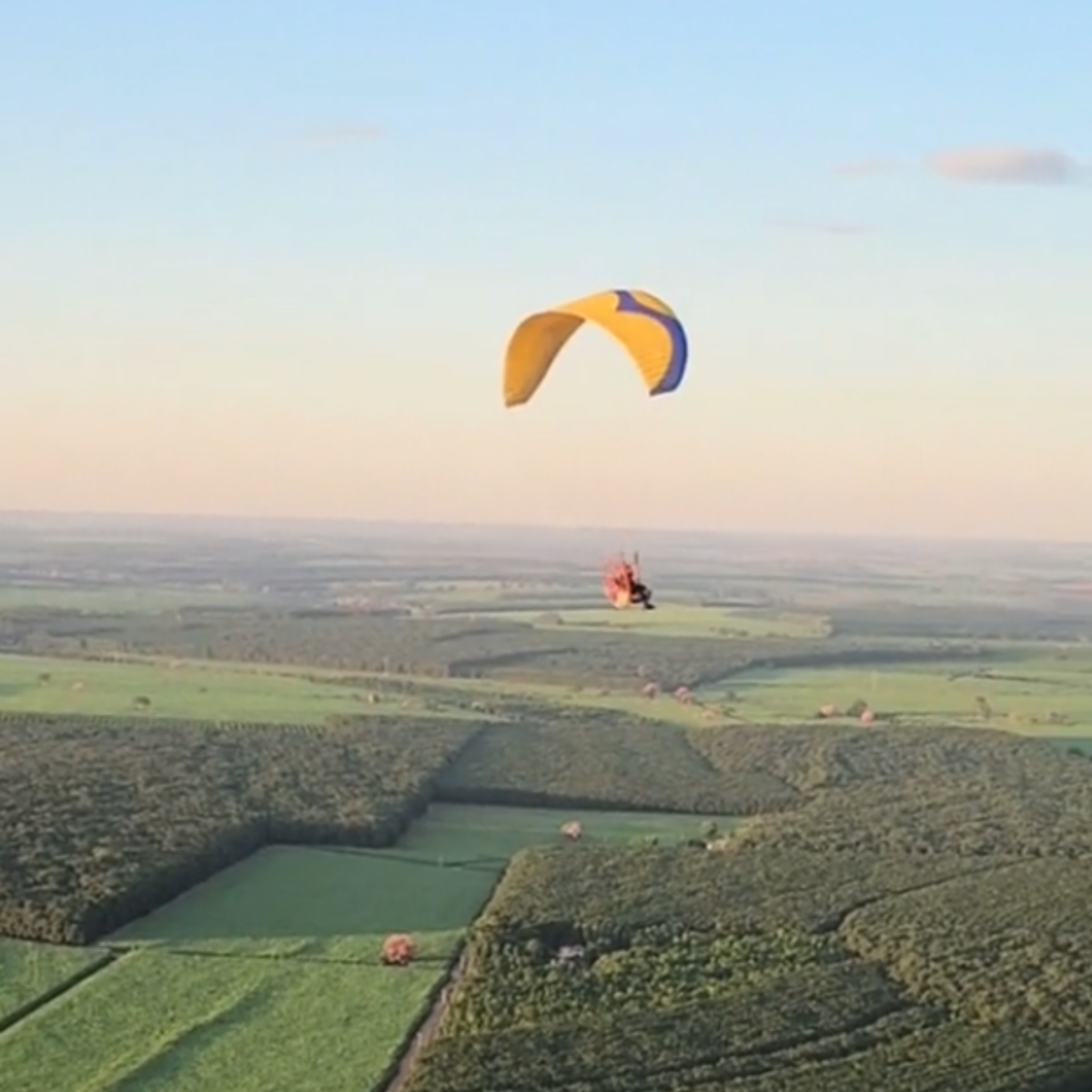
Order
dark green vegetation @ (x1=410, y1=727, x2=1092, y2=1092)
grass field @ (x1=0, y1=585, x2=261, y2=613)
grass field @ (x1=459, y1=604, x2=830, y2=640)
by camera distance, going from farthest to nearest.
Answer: grass field @ (x1=0, y1=585, x2=261, y2=613) → grass field @ (x1=459, y1=604, x2=830, y2=640) → dark green vegetation @ (x1=410, y1=727, x2=1092, y2=1092)

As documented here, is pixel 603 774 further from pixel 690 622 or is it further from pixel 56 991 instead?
pixel 690 622

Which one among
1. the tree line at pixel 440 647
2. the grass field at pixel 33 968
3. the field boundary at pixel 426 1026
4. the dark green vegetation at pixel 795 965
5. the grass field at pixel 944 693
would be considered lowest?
the field boundary at pixel 426 1026

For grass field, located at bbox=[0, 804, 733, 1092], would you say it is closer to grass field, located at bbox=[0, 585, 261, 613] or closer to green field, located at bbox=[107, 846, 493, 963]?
green field, located at bbox=[107, 846, 493, 963]

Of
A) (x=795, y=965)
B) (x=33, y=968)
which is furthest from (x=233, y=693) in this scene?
(x=795, y=965)

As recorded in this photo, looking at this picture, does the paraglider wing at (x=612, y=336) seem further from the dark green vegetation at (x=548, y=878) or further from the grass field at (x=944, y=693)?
the grass field at (x=944, y=693)

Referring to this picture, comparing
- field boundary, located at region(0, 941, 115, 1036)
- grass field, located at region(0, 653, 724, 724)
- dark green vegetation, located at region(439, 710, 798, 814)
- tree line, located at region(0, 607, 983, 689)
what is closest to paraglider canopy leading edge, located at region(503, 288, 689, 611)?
field boundary, located at region(0, 941, 115, 1036)

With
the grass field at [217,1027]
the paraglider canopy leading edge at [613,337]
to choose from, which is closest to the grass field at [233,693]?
the grass field at [217,1027]

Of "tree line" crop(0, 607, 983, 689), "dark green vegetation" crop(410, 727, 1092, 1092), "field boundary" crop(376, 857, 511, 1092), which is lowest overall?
"field boundary" crop(376, 857, 511, 1092)
